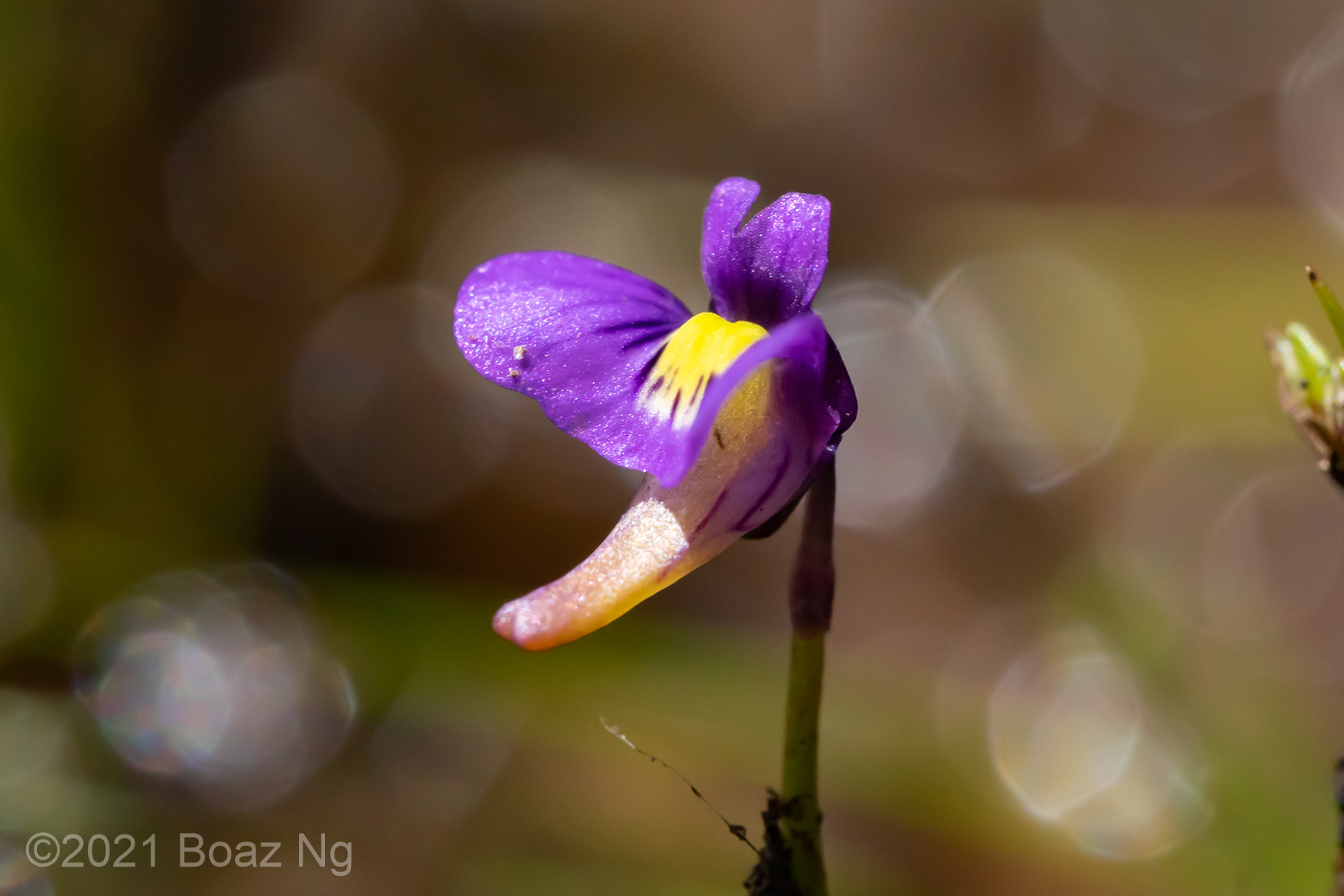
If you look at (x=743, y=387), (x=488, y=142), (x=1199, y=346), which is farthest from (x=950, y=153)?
(x=743, y=387)

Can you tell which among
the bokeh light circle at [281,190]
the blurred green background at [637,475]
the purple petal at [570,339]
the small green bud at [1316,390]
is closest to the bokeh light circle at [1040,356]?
the blurred green background at [637,475]

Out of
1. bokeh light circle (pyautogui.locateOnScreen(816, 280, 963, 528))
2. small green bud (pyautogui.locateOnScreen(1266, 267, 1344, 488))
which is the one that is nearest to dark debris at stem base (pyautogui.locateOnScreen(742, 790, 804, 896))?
small green bud (pyautogui.locateOnScreen(1266, 267, 1344, 488))

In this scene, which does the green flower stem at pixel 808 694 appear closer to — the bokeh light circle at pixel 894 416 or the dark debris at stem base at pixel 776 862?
the dark debris at stem base at pixel 776 862

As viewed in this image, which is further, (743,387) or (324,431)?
(324,431)

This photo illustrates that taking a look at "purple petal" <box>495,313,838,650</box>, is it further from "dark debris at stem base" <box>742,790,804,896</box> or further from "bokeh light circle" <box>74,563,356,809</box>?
"bokeh light circle" <box>74,563,356,809</box>

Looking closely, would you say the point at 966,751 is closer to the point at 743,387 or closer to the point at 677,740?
the point at 677,740

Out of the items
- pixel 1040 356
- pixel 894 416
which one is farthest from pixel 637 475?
pixel 1040 356

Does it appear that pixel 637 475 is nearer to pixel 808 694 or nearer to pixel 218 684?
pixel 218 684
